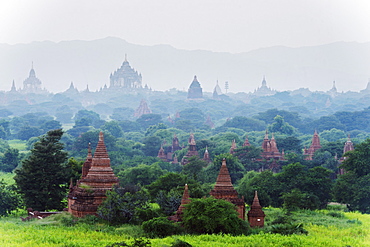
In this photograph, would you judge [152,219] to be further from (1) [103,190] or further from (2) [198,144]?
(2) [198,144]

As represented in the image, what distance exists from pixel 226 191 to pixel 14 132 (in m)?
105

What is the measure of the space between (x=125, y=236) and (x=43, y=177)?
1268 centimetres

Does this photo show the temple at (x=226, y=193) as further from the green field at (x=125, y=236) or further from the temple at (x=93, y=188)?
the temple at (x=93, y=188)

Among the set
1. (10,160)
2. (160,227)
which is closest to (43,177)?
(160,227)

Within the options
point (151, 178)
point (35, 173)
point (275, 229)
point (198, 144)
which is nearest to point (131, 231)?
point (275, 229)

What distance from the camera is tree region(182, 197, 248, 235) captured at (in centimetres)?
3138

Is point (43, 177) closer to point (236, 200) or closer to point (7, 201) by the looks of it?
point (7, 201)

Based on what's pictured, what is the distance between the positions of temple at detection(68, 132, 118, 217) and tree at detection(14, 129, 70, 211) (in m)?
5.40

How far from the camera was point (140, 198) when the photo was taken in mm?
33969

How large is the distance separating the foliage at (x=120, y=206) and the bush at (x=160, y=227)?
193 centimetres

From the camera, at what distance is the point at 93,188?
115 feet

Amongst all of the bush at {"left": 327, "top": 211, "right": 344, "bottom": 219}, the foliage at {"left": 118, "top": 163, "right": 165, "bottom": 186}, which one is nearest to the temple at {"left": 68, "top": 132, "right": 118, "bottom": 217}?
the bush at {"left": 327, "top": 211, "right": 344, "bottom": 219}

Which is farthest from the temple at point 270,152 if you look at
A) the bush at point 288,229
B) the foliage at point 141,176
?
the bush at point 288,229

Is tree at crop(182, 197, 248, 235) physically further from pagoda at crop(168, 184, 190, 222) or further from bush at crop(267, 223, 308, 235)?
bush at crop(267, 223, 308, 235)
